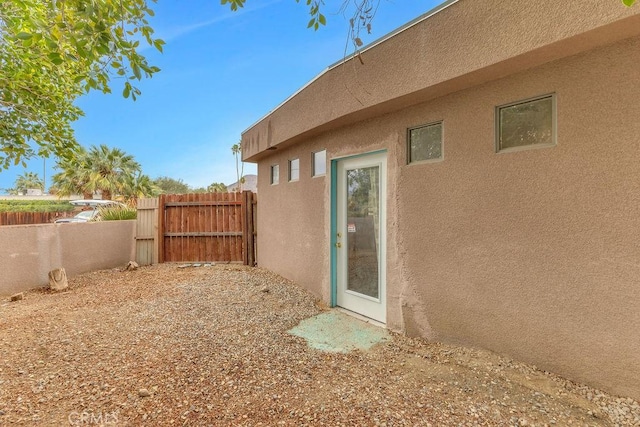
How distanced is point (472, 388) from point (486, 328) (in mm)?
695

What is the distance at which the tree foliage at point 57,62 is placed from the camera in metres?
2.53

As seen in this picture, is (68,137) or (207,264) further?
(207,264)

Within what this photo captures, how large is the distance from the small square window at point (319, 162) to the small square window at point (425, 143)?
6.06ft

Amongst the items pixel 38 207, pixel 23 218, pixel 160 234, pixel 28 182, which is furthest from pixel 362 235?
pixel 28 182

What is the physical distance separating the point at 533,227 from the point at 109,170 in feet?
82.4

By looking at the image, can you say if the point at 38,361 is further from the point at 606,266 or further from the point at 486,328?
the point at 606,266

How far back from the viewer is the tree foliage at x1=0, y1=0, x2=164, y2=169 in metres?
2.53

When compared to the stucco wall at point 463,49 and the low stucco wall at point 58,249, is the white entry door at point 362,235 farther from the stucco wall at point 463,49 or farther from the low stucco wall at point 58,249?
the low stucco wall at point 58,249

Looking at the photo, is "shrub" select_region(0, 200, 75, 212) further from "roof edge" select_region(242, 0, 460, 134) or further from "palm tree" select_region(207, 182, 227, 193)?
"roof edge" select_region(242, 0, 460, 134)

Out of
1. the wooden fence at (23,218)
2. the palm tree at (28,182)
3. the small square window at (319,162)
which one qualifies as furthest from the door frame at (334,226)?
the palm tree at (28,182)

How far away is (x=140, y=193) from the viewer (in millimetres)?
21766

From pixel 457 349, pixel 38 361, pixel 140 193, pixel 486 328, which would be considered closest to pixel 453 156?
pixel 486 328

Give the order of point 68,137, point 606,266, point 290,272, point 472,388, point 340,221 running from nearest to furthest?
1. point 606,266
2. point 472,388
3. point 340,221
4. point 68,137
5. point 290,272

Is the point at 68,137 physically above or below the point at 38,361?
above
